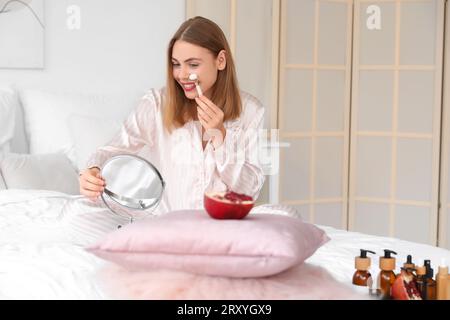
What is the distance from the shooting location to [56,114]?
3.31m

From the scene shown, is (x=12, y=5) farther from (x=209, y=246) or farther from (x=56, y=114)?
(x=209, y=246)

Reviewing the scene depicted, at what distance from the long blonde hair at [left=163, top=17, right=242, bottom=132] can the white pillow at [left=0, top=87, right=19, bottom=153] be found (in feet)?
3.16

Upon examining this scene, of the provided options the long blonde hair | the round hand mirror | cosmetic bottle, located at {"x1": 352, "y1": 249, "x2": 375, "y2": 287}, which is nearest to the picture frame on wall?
the long blonde hair

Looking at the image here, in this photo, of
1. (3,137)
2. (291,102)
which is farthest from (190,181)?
(291,102)

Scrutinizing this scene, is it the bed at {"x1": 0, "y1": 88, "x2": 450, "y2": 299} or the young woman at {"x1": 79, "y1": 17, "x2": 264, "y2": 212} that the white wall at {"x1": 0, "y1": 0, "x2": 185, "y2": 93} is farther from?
the young woman at {"x1": 79, "y1": 17, "x2": 264, "y2": 212}

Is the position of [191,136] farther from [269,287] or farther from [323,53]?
[323,53]

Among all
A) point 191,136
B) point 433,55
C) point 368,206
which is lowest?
point 368,206

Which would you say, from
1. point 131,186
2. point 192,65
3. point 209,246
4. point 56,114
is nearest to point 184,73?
point 192,65

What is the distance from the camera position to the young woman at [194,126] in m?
2.46

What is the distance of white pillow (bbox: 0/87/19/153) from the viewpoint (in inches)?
126

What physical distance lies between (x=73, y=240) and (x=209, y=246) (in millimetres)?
721

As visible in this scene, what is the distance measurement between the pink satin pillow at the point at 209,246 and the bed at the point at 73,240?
0.03m

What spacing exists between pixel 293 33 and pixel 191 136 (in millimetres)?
1690
